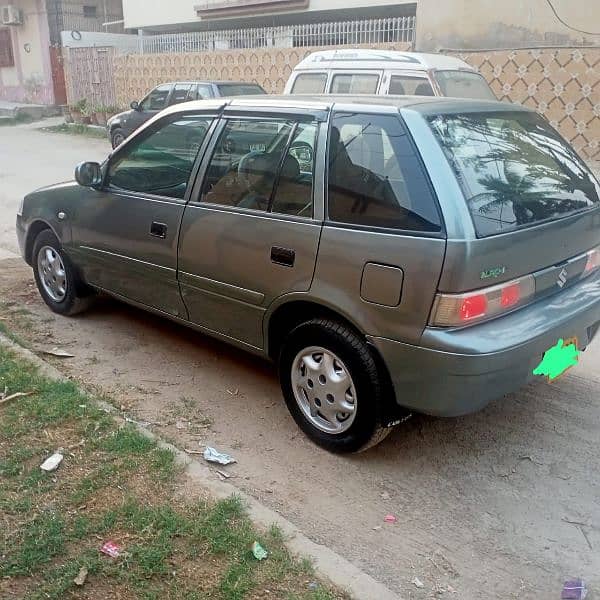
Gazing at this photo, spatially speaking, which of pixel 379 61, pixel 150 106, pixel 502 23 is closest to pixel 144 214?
pixel 379 61

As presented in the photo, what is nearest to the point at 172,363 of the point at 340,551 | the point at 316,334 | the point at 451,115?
the point at 316,334

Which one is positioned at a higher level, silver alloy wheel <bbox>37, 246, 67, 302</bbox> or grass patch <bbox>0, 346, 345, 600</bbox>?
silver alloy wheel <bbox>37, 246, 67, 302</bbox>

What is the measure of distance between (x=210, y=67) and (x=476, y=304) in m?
16.6

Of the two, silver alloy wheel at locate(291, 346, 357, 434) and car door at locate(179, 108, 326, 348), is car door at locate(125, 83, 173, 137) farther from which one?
silver alloy wheel at locate(291, 346, 357, 434)

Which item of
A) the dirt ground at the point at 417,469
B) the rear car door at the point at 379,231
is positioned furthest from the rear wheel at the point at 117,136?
the rear car door at the point at 379,231

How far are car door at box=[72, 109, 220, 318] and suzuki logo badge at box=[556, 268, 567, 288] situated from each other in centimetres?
210

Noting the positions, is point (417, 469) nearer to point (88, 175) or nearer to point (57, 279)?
point (88, 175)

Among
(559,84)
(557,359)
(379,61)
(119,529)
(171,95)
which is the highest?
(379,61)

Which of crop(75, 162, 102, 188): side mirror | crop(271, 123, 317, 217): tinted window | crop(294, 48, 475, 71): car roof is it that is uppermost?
crop(294, 48, 475, 71): car roof

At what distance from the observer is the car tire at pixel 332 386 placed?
3156 mm

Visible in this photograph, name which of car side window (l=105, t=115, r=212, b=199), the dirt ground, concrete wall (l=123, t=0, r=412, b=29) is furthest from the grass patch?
concrete wall (l=123, t=0, r=412, b=29)

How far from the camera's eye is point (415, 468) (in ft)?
11.1

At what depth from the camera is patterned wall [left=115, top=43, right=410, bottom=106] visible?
16.0 meters

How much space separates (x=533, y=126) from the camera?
3.68 meters
